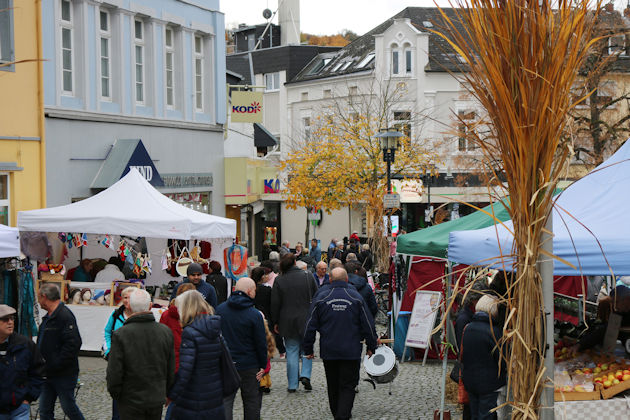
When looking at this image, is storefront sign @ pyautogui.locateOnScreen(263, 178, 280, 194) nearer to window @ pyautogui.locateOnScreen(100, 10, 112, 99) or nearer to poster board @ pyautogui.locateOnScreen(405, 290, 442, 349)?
window @ pyautogui.locateOnScreen(100, 10, 112, 99)

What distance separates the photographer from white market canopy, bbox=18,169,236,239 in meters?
13.3

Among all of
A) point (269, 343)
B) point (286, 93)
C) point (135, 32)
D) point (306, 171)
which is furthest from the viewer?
point (286, 93)

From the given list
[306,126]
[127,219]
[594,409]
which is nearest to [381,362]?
[594,409]

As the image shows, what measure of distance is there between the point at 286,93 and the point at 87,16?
34.0 m

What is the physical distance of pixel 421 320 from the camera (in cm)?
1415

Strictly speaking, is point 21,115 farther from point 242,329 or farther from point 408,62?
point 408,62

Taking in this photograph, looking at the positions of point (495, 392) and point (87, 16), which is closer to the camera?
point (495, 392)

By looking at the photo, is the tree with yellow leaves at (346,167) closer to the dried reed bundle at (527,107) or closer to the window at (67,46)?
the window at (67,46)

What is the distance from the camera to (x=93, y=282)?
14742 millimetres

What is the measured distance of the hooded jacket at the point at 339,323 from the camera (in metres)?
9.05

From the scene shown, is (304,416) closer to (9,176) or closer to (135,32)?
(9,176)

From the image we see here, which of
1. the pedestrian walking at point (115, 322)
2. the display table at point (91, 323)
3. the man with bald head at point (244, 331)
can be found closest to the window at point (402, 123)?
the display table at point (91, 323)

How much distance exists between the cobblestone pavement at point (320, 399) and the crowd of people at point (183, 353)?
0.46m

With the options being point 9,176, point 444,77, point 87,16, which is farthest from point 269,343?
point 444,77
